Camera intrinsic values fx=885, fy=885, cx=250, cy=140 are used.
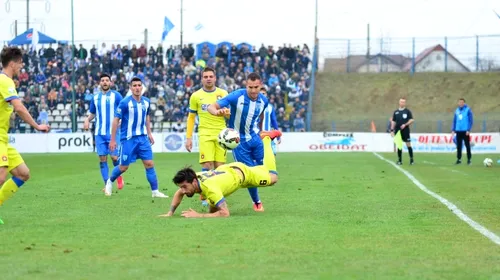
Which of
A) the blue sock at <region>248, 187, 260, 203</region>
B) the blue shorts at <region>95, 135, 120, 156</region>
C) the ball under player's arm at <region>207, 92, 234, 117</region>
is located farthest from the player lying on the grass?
the blue shorts at <region>95, 135, 120, 156</region>

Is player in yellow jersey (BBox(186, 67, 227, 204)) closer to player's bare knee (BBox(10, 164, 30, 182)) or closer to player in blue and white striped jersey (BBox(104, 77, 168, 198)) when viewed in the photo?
player in blue and white striped jersey (BBox(104, 77, 168, 198))

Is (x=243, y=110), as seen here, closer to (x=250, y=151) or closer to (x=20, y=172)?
(x=250, y=151)

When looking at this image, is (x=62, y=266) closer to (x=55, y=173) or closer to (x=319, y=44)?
(x=55, y=173)

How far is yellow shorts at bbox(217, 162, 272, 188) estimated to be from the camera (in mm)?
11750

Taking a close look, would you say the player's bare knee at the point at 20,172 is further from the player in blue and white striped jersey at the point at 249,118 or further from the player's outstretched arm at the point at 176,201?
the player in blue and white striped jersey at the point at 249,118

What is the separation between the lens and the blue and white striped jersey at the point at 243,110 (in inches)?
498

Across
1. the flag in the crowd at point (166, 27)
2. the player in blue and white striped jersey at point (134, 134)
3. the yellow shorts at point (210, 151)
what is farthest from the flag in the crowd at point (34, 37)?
the yellow shorts at point (210, 151)

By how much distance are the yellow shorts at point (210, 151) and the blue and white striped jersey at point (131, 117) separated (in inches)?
69.3

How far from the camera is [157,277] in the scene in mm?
6922

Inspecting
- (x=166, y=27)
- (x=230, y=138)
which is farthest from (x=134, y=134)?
(x=166, y=27)

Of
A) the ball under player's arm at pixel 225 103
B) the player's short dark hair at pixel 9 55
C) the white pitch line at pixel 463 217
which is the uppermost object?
the player's short dark hair at pixel 9 55

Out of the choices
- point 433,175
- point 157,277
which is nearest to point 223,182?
point 157,277

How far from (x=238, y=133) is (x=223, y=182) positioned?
1339mm

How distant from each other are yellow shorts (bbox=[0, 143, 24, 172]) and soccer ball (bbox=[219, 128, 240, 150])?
9.56 feet
